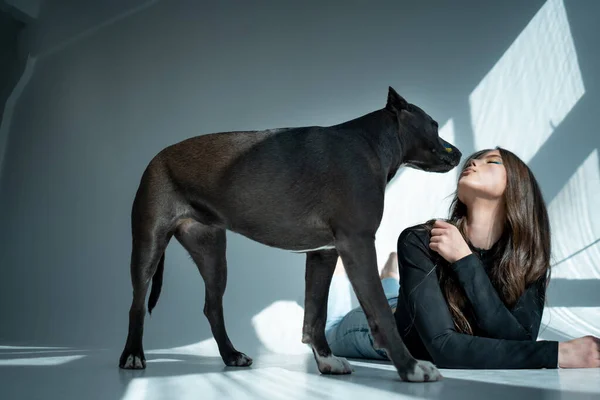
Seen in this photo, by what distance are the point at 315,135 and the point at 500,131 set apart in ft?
10.4

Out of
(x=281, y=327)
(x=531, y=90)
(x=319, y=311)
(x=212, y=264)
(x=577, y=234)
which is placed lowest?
(x=281, y=327)

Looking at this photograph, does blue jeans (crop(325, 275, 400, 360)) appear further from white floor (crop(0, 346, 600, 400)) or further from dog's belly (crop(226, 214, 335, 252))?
dog's belly (crop(226, 214, 335, 252))

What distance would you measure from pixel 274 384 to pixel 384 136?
34.0 inches

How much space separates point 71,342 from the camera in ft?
15.6

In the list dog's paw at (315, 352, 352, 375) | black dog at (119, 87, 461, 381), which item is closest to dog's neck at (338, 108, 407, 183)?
black dog at (119, 87, 461, 381)

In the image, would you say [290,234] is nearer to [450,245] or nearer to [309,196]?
[309,196]

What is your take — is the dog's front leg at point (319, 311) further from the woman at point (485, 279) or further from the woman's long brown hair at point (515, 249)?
the woman's long brown hair at point (515, 249)

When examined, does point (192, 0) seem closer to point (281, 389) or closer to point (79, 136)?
point (79, 136)

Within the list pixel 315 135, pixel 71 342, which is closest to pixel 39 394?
pixel 315 135

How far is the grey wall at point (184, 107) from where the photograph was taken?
4.79 metres

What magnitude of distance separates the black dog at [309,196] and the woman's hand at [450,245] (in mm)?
217

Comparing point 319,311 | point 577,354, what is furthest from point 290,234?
point 577,354

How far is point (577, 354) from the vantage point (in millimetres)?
2127

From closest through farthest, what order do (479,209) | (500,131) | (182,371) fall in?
(182,371) < (479,209) < (500,131)
